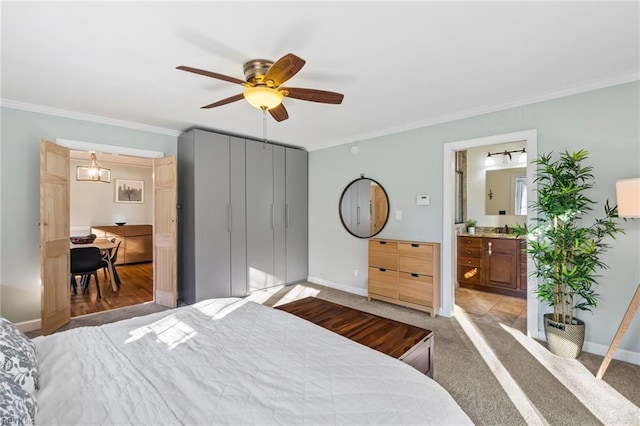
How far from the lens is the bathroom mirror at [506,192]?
495cm

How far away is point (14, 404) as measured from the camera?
0.87m

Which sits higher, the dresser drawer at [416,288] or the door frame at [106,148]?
the door frame at [106,148]

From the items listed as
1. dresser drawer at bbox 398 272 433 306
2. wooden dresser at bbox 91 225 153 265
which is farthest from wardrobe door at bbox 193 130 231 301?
wooden dresser at bbox 91 225 153 265

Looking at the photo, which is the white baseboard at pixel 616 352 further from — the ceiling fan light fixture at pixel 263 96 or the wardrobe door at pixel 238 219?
the wardrobe door at pixel 238 219

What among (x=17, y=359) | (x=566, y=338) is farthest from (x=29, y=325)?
(x=566, y=338)

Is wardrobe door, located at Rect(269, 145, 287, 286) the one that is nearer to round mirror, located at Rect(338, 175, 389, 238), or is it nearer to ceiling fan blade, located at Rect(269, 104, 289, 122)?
round mirror, located at Rect(338, 175, 389, 238)

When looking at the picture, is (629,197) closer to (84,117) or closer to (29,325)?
(84,117)

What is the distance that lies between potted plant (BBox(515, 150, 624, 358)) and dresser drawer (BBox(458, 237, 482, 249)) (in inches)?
76.7

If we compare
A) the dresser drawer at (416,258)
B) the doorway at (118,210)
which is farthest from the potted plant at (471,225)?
the doorway at (118,210)

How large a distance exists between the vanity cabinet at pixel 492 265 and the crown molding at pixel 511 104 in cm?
211

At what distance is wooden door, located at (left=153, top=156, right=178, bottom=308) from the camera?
385 cm

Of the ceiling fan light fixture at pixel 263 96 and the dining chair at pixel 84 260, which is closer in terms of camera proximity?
the ceiling fan light fixture at pixel 263 96

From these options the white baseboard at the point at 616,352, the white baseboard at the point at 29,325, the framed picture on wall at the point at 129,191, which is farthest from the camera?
the framed picture on wall at the point at 129,191

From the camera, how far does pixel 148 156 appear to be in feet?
13.1
